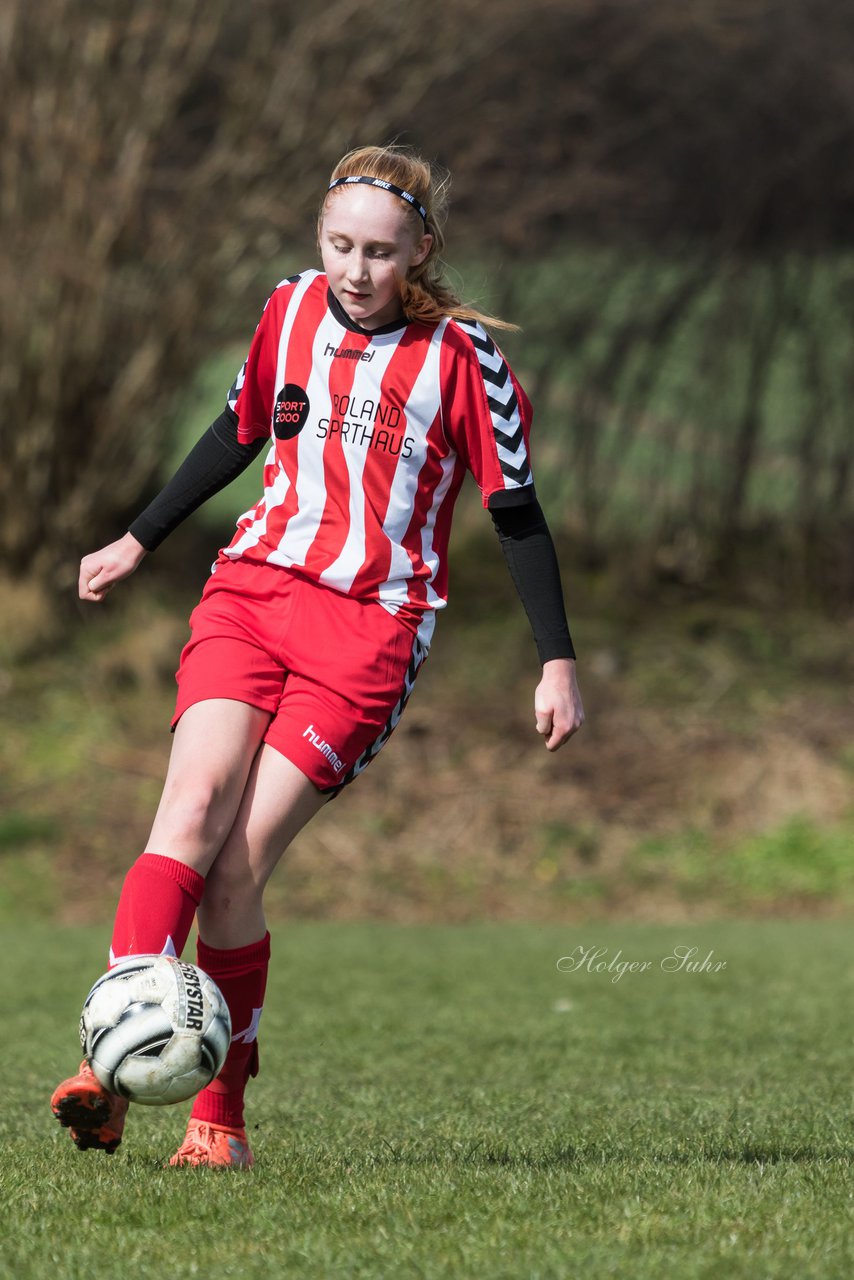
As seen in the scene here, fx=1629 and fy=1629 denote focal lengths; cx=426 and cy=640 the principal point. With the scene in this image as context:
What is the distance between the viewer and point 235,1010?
3762 millimetres

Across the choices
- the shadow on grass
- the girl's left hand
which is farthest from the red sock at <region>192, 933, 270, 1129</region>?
the girl's left hand

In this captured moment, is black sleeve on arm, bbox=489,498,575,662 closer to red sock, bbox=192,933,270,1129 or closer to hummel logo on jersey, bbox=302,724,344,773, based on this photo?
hummel logo on jersey, bbox=302,724,344,773

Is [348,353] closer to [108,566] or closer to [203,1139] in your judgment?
[108,566]

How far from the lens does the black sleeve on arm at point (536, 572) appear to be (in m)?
3.73

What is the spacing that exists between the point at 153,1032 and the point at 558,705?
1117 millimetres

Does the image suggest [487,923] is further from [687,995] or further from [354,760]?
[354,760]

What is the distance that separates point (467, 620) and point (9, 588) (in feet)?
12.9

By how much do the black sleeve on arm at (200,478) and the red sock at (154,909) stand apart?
0.90 meters

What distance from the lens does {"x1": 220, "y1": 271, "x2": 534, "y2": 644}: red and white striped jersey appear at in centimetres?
373

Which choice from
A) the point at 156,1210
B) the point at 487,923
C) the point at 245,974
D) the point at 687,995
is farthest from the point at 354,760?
the point at 487,923

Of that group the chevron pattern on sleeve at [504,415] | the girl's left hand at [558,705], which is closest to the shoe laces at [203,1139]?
the girl's left hand at [558,705]

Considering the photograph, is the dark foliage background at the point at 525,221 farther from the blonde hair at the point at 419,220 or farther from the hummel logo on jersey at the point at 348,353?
the hummel logo on jersey at the point at 348,353

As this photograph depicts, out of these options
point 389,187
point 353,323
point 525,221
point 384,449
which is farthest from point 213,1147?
point 525,221

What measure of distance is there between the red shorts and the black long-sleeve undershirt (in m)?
0.30
